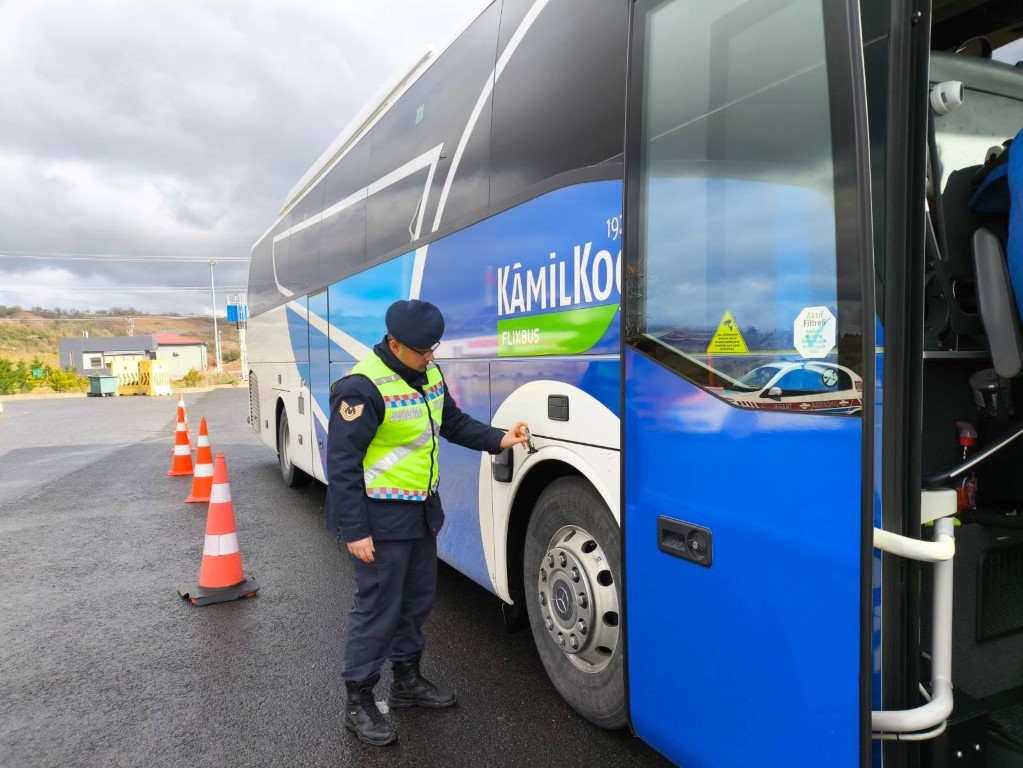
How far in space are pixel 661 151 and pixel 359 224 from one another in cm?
369

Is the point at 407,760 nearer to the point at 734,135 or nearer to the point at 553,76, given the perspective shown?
the point at 734,135

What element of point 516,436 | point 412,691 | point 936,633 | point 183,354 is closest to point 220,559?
point 412,691

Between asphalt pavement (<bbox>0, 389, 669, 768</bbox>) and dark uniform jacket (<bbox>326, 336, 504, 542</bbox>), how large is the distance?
937 millimetres

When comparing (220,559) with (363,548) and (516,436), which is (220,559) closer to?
(363,548)

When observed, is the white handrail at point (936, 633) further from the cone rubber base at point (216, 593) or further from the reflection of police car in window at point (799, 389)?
the cone rubber base at point (216, 593)

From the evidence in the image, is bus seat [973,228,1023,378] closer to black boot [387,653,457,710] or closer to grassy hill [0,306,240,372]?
black boot [387,653,457,710]

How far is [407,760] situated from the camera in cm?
281

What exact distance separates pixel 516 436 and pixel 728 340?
4.38ft

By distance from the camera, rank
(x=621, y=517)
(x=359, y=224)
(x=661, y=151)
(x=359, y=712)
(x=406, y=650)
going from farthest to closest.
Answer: (x=359, y=224) < (x=406, y=650) < (x=359, y=712) < (x=621, y=517) < (x=661, y=151)

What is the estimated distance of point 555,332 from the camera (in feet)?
9.62

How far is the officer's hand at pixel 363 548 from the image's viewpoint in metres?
2.84

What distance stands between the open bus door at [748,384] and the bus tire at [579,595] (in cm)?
33

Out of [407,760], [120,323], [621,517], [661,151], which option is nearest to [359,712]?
[407,760]

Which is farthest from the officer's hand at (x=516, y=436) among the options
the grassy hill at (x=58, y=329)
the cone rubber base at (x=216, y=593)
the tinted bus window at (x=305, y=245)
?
the grassy hill at (x=58, y=329)
